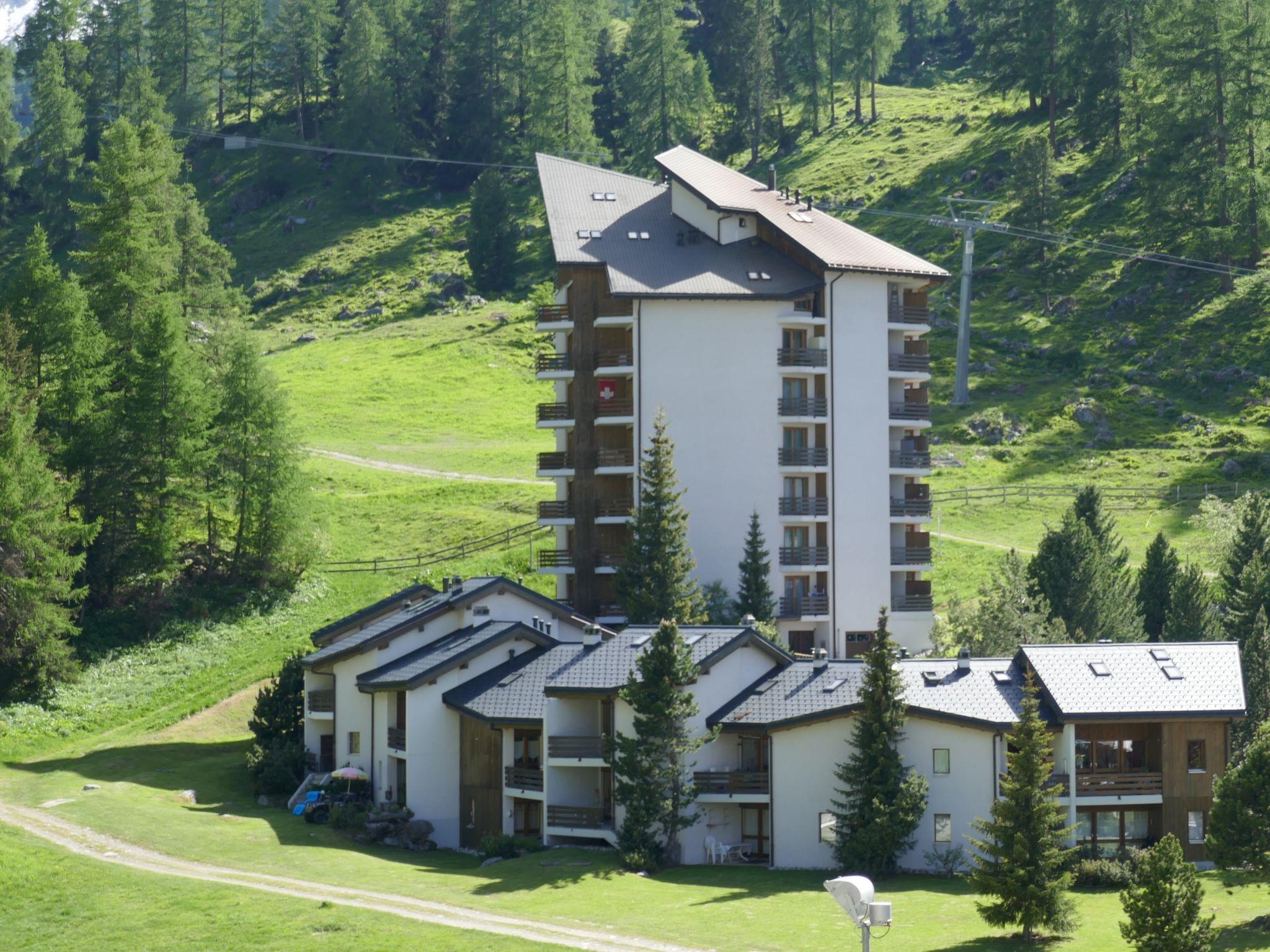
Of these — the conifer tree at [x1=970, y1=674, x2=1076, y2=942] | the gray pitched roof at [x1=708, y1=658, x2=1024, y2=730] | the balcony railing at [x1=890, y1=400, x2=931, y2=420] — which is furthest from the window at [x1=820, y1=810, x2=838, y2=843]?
the balcony railing at [x1=890, y1=400, x2=931, y2=420]

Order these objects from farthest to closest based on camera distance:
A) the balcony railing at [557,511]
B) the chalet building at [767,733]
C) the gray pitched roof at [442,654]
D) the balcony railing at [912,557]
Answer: the balcony railing at [912,557]
the balcony railing at [557,511]
the gray pitched roof at [442,654]
the chalet building at [767,733]

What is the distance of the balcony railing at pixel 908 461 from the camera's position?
285 ft

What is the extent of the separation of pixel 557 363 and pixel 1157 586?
31.2 metres

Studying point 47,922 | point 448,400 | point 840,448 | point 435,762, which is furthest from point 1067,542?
point 448,400

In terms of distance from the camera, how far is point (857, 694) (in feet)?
195

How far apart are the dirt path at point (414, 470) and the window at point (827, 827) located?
53041 mm

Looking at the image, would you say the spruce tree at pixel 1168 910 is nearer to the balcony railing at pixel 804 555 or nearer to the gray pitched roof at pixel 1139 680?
the gray pitched roof at pixel 1139 680

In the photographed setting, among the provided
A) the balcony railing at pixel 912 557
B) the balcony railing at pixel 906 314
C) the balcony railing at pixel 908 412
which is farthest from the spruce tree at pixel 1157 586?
the balcony railing at pixel 906 314

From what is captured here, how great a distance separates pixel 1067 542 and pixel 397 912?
39978 mm

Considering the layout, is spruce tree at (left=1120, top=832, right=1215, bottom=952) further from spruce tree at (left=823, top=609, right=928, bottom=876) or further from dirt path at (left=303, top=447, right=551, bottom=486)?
dirt path at (left=303, top=447, right=551, bottom=486)

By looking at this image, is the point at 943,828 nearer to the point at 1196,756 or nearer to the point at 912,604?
the point at 1196,756

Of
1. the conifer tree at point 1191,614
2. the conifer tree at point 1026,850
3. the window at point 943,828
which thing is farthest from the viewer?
the conifer tree at point 1191,614

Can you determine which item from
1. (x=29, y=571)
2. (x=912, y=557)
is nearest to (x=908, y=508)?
(x=912, y=557)

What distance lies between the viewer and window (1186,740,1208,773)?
5816cm
